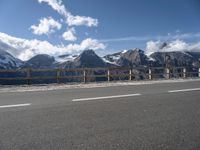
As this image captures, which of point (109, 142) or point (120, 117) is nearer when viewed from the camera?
point (109, 142)

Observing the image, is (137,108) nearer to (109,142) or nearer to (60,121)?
(60,121)

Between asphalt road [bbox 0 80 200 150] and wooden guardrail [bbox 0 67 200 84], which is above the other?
wooden guardrail [bbox 0 67 200 84]

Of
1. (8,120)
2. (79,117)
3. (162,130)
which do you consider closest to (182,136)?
(162,130)

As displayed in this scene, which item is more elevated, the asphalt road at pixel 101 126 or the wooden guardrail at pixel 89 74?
the wooden guardrail at pixel 89 74

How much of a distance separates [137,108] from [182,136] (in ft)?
8.99

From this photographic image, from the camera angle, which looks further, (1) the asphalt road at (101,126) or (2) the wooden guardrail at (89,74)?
(2) the wooden guardrail at (89,74)

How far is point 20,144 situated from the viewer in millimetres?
4652

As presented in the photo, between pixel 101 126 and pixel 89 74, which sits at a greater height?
pixel 89 74

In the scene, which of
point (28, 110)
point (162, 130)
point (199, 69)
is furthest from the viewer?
point (199, 69)

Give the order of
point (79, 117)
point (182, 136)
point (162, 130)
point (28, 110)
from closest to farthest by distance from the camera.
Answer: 1. point (182, 136)
2. point (162, 130)
3. point (79, 117)
4. point (28, 110)

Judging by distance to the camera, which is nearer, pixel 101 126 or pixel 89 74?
pixel 101 126

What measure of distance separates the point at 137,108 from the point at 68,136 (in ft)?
10.2

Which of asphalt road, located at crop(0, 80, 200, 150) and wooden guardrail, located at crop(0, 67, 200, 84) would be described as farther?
wooden guardrail, located at crop(0, 67, 200, 84)

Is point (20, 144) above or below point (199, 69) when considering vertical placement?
below
